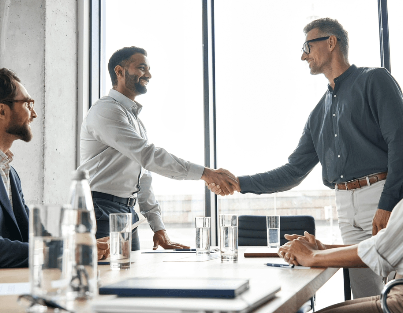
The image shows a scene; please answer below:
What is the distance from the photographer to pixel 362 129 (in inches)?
101

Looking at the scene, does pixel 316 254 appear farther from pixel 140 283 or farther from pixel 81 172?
pixel 81 172

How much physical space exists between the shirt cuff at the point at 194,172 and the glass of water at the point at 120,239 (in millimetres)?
1512

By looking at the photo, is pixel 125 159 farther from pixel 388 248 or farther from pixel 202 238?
pixel 388 248

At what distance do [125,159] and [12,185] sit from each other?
91 centimetres

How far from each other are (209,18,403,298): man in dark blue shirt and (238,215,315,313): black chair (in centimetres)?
31

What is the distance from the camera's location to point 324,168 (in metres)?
2.75

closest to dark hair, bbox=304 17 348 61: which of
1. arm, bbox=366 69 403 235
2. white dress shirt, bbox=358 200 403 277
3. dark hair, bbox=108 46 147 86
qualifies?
arm, bbox=366 69 403 235

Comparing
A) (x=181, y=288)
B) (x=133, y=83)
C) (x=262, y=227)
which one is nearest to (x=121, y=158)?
(x=133, y=83)

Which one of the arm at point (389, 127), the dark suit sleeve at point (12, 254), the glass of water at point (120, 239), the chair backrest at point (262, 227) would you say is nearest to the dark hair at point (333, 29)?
the arm at point (389, 127)

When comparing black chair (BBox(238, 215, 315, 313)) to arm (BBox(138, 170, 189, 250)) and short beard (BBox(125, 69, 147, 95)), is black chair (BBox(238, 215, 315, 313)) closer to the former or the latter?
arm (BBox(138, 170, 189, 250))

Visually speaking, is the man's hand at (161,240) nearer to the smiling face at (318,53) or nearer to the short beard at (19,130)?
the short beard at (19,130)

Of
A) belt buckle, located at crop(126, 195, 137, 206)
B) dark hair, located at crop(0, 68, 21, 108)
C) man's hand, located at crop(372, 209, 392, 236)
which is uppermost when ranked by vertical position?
dark hair, located at crop(0, 68, 21, 108)

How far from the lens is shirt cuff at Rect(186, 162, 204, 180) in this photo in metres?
3.07

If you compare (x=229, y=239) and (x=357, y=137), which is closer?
(x=229, y=239)
